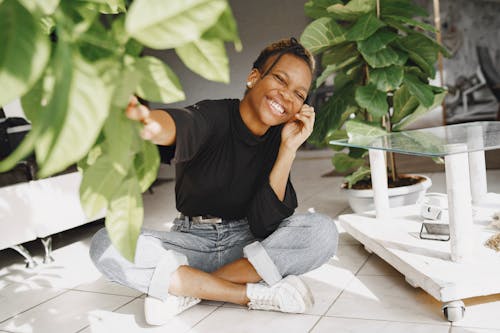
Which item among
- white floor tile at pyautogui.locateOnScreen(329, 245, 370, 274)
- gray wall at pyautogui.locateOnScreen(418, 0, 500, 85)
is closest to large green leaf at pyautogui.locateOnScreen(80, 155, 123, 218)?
white floor tile at pyautogui.locateOnScreen(329, 245, 370, 274)

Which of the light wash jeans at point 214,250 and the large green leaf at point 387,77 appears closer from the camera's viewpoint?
the light wash jeans at point 214,250

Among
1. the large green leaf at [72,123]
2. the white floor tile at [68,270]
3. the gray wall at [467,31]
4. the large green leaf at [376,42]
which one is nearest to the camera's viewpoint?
the large green leaf at [72,123]

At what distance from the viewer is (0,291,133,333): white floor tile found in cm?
157

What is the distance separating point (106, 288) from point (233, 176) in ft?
2.57

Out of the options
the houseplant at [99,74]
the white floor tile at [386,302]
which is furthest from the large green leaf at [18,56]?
the white floor tile at [386,302]

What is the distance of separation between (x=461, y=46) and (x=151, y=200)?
4.29 metres

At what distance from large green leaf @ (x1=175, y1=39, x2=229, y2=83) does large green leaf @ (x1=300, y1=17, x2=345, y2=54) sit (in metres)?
2.02

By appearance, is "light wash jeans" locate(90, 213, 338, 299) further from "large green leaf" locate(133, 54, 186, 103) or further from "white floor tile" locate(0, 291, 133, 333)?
"large green leaf" locate(133, 54, 186, 103)

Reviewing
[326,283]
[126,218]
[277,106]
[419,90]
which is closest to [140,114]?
[126,218]

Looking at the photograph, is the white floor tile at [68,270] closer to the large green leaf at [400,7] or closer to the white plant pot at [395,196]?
the white plant pot at [395,196]

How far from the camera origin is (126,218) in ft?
1.20

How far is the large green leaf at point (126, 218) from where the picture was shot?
1.18ft

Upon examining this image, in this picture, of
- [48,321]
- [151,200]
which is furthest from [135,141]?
[151,200]

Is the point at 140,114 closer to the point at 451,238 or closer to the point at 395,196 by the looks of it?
the point at 451,238
